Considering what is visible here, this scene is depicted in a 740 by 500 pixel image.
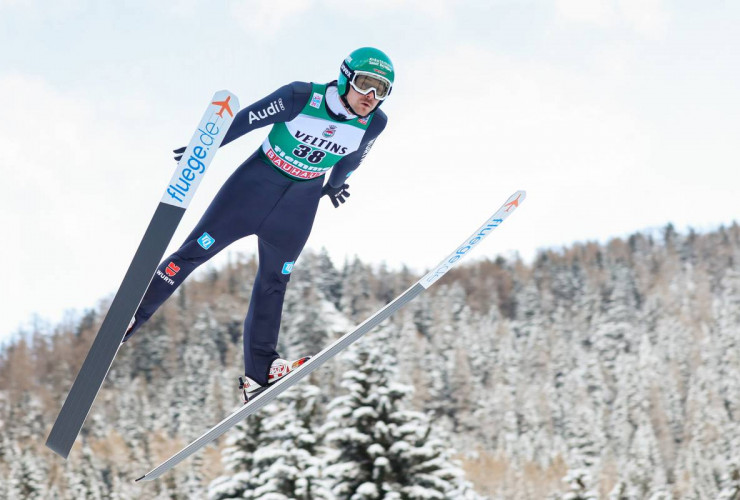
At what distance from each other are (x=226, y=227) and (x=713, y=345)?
105m

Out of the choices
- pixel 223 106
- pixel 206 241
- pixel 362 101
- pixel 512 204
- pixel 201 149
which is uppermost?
pixel 362 101

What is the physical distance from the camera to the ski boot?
18.3 ft

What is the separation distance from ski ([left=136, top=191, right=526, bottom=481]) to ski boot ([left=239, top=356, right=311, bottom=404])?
0.06 meters

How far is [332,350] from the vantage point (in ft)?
18.1

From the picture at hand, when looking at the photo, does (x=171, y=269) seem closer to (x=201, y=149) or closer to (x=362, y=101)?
(x=201, y=149)

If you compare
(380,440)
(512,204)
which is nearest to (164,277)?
(512,204)

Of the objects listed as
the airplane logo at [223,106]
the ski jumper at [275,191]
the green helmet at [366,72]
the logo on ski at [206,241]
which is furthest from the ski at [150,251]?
the green helmet at [366,72]

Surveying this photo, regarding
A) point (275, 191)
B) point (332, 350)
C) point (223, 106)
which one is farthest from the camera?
point (332, 350)

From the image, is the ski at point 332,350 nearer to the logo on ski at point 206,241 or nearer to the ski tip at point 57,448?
the ski tip at point 57,448

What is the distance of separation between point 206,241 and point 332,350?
1076mm

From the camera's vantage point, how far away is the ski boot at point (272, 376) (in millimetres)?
5566

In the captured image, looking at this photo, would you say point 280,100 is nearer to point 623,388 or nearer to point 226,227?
point 226,227

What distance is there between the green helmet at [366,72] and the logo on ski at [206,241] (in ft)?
3.79

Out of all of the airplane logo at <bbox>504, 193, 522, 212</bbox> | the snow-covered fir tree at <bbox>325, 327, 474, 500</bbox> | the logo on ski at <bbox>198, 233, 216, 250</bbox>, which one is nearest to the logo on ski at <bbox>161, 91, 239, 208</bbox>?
the logo on ski at <bbox>198, 233, 216, 250</bbox>
